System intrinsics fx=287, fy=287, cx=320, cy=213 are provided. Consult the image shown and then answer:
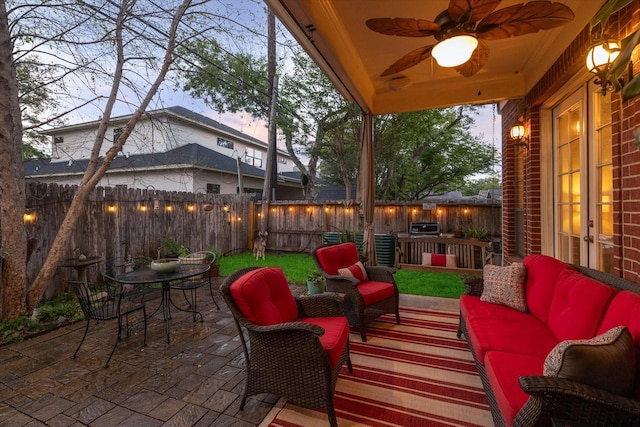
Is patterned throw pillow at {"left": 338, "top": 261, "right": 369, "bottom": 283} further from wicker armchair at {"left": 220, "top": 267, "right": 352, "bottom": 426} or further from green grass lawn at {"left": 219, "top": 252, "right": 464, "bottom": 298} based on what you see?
green grass lawn at {"left": 219, "top": 252, "right": 464, "bottom": 298}

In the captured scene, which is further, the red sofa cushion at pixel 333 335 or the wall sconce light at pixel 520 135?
the wall sconce light at pixel 520 135

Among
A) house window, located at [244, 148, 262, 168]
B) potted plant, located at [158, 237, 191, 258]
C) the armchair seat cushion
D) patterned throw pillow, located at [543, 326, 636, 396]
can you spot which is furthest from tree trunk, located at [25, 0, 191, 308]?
house window, located at [244, 148, 262, 168]

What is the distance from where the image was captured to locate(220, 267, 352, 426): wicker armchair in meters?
1.81

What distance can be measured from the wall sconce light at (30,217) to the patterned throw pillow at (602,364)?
5521mm

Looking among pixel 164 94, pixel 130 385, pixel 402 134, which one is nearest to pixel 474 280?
pixel 130 385

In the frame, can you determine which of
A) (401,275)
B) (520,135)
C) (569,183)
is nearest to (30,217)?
(401,275)

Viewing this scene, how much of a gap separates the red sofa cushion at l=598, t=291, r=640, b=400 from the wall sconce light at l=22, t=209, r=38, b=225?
5844mm

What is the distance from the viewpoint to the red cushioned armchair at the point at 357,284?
9.96ft

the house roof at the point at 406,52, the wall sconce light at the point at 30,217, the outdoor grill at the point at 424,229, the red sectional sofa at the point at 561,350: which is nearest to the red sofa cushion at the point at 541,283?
the red sectional sofa at the point at 561,350

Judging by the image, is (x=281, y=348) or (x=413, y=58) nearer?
(x=281, y=348)

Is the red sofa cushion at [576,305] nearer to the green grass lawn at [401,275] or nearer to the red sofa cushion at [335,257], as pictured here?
the red sofa cushion at [335,257]

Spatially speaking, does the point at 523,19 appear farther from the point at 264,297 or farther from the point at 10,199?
the point at 10,199

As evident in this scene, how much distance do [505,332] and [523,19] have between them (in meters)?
2.20

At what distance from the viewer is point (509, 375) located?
5.08 ft
